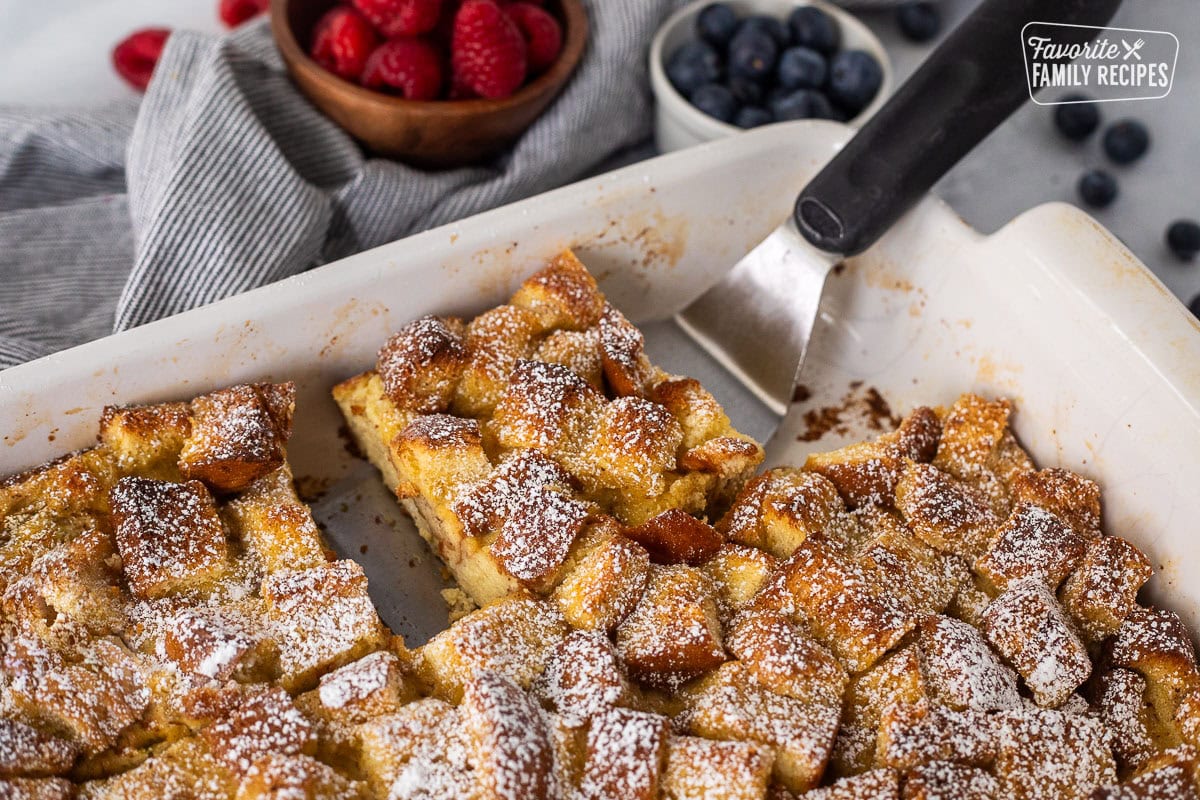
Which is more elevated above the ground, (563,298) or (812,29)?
(812,29)

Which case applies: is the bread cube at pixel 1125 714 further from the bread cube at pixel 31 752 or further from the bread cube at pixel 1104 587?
the bread cube at pixel 31 752

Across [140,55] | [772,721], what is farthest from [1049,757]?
[140,55]

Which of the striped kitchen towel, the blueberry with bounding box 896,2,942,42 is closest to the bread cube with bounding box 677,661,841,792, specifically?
the striped kitchen towel

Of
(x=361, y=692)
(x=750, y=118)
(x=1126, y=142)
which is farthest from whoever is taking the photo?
(x=1126, y=142)

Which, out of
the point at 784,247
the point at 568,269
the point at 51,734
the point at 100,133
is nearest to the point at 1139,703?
the point at 784,247

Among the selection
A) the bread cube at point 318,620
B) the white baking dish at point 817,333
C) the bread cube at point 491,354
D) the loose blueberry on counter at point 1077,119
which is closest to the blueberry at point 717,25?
the white baking dish at point 817,333

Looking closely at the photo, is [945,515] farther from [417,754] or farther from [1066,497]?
[417,754]

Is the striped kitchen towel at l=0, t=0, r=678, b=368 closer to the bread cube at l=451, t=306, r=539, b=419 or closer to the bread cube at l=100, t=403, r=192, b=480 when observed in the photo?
the bread cube at l=100, t=403, r=192, b=480
